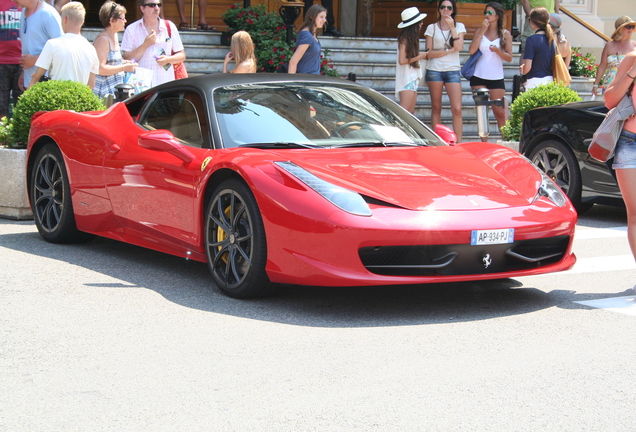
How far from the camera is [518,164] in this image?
616 cm

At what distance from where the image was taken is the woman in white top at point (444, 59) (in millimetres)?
12664

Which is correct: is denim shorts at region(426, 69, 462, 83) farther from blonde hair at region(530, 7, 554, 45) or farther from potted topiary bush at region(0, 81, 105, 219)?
potted topiary bush at region(0, 81, 105, 219)

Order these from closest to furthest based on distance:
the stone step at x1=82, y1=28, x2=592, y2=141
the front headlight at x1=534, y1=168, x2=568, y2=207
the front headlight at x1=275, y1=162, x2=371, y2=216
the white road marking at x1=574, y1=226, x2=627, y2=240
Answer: the front headlight at x1=275, y1=162, x2=371, y2=216, the front headlight at x1=534, y1=168, x2=568, y2=207, the white road marking at x1=574, y1=226, x2=627, y2=240, the stone step at x1=82, y1=28, x2=592, y2=141

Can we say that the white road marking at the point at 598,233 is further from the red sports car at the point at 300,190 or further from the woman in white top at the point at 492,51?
the woman in white top at the point at 492,51

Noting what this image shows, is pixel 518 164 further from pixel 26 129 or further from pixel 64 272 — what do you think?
pixel 26 129

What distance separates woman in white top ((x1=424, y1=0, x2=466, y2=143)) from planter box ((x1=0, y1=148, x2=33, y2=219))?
572 cm

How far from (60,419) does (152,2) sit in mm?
7499

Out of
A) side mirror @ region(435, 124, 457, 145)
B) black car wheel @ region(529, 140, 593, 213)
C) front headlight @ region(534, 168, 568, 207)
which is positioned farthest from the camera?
black car wheel @ region(529, 140, 593, 213)

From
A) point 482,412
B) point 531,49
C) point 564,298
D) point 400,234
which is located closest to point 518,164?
point 564,298

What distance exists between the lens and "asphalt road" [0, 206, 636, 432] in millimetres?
3730

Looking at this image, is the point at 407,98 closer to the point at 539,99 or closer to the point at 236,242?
the point at 539,99

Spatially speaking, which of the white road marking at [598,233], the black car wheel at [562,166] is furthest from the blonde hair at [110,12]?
the white road marking at [598,233]

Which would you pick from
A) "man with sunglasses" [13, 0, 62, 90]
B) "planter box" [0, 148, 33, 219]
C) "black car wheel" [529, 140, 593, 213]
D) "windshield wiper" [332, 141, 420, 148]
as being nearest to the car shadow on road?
"windshield wiper" [332, 141, 420, 148]

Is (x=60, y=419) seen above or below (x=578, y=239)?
above
